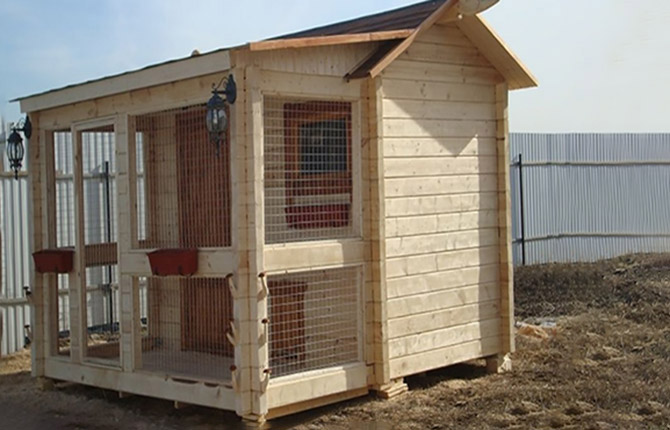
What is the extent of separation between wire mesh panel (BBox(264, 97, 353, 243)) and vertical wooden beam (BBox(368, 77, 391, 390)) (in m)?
0.23

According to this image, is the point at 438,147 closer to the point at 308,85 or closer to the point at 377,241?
the point at 377,241

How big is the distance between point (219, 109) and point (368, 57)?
1712mm

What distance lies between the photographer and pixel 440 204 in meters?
8.20

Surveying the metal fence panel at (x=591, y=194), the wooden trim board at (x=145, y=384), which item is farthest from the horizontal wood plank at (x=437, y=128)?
the metal fence panel at (x=591, y=194)

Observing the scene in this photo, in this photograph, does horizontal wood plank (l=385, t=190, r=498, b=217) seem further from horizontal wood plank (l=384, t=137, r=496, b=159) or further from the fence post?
the fence post

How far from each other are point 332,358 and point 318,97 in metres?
2.30

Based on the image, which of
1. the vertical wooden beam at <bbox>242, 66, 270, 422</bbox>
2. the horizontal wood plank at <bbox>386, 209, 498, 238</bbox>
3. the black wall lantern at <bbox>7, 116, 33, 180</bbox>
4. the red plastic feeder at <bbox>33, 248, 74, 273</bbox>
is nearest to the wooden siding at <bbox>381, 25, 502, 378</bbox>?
the horizontal wood plank at <bbox>386, 209, 498, 238</bbox>

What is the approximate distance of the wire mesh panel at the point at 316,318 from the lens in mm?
7547

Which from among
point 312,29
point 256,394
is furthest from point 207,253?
point 312,29

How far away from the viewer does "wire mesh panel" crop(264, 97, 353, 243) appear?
7.61 meters

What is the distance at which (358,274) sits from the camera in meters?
7.55

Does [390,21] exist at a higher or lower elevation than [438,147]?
higher

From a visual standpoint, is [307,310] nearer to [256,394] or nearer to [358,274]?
[358,274]

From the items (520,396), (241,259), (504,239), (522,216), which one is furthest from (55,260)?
(522,216)
